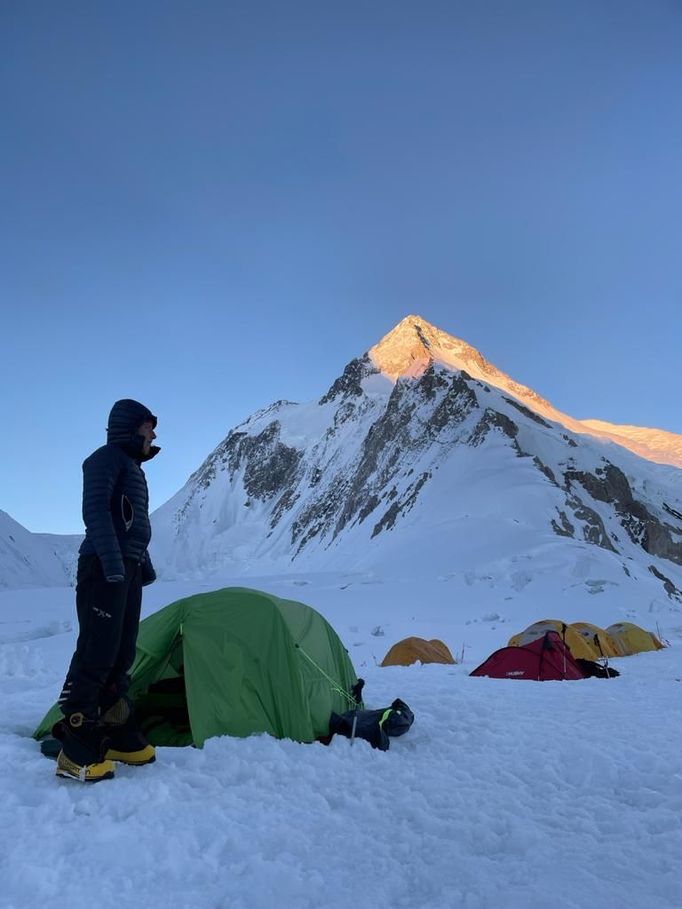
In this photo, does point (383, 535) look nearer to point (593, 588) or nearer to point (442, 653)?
point (593, 588)

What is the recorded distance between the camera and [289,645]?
17.6 ft

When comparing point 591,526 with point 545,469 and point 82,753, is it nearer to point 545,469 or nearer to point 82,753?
point 545,469

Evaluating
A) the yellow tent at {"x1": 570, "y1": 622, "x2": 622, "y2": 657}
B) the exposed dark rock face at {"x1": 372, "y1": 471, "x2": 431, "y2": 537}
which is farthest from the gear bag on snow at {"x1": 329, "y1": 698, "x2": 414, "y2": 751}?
the exposed dark rock face at {"x1": 372, "y1": 471, "x2": 431, "y2": 537}

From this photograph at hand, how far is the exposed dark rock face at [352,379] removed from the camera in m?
87.3

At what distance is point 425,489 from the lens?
44062mm

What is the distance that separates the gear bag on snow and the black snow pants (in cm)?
197

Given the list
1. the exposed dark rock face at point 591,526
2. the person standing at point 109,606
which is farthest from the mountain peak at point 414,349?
the person standing at point 109,606

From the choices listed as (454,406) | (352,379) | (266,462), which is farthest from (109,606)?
(266,462)

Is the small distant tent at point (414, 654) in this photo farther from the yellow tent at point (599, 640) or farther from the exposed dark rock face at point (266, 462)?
the exposed dark rock face at point (266, 462)

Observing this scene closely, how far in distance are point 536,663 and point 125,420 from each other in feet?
26.0

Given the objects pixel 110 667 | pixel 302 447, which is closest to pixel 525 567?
pixel 110 667

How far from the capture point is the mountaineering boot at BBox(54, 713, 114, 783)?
379 centimetres

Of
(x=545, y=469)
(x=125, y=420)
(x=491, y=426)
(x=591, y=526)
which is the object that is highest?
(x=491, y=426)

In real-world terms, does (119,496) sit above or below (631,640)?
above
